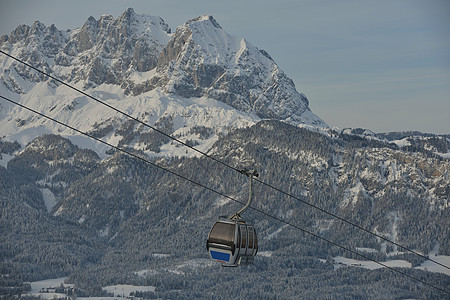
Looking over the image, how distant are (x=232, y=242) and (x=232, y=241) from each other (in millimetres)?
84

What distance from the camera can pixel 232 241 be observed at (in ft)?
231

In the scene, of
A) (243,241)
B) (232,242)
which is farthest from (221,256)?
(243,241)

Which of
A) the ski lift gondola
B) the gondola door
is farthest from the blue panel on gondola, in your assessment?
the gondola door

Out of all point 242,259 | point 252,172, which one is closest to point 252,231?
point 242,259

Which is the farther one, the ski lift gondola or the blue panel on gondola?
the blue panel on gondola

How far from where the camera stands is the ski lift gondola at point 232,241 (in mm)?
70812

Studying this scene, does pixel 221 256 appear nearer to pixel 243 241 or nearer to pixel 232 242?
pixel 232 242

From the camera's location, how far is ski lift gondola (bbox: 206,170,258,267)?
70.8 m

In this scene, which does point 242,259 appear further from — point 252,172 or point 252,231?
point 252,172

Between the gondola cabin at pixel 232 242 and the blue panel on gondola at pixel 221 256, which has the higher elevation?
the gondola cabin at pixel 232 242

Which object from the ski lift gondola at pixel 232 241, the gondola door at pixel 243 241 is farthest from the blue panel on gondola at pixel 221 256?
the gondola door at pixel 243 241

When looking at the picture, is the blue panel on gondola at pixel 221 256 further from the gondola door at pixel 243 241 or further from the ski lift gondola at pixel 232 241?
the gondola door at pixel 243 241

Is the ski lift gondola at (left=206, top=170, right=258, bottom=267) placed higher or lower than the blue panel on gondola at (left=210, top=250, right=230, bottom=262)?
higher

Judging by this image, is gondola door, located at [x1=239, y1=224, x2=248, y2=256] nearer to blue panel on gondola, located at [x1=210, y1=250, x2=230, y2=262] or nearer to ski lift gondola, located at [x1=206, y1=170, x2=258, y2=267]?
ski lift gondola, located at [x1=206, y1=170, x2=258, y2=267]
